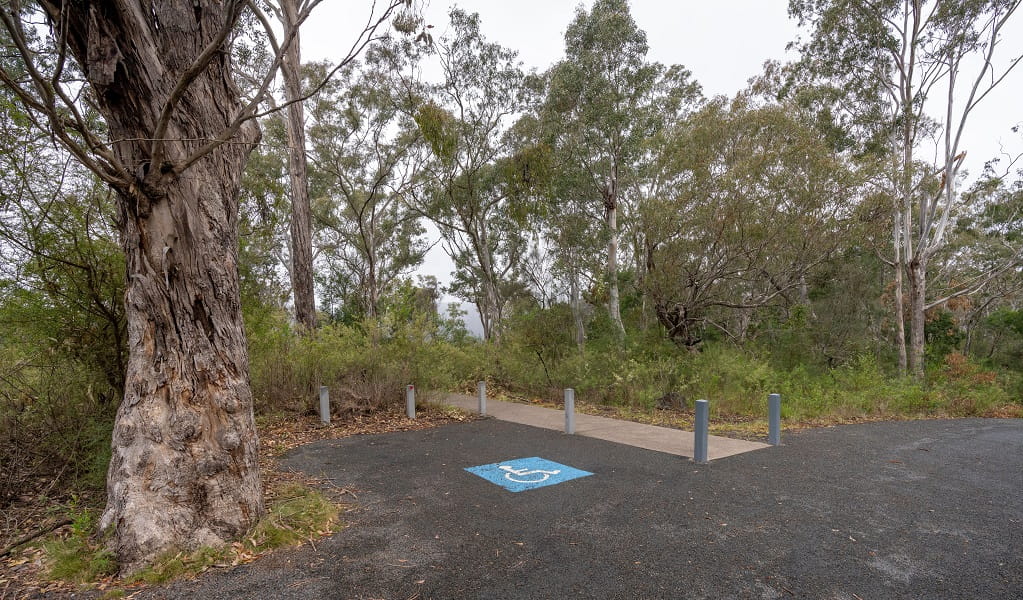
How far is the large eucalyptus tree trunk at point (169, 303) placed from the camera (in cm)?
372

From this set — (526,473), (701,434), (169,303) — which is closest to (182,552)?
(169,303)

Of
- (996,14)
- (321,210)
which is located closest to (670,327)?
(996,14)

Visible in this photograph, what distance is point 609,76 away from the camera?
15703 mm

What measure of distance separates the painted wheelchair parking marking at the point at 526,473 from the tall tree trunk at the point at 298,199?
7358mm

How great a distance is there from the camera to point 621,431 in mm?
8453

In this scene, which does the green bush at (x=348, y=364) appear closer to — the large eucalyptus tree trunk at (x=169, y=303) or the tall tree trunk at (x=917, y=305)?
the large eucalyptus tree trunk at (x=169, y=303)

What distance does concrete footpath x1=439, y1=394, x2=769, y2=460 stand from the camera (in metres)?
7.11

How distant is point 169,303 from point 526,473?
4.02 meters

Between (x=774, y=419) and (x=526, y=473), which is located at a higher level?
(x=774, y=419)

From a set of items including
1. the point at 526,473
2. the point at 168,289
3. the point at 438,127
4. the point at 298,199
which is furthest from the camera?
the point at 438,127

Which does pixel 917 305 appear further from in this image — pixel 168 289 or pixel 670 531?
pixel 168 289

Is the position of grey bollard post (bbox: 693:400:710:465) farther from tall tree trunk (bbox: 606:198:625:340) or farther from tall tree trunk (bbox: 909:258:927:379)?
tall tree trunk (bbox: 909:258:927:379)

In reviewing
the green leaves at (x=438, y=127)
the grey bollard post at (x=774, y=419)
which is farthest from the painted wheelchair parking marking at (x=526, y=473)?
the green leaves at (x=438, y=127)

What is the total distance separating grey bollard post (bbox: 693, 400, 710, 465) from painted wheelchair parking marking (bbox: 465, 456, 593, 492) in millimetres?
1418
